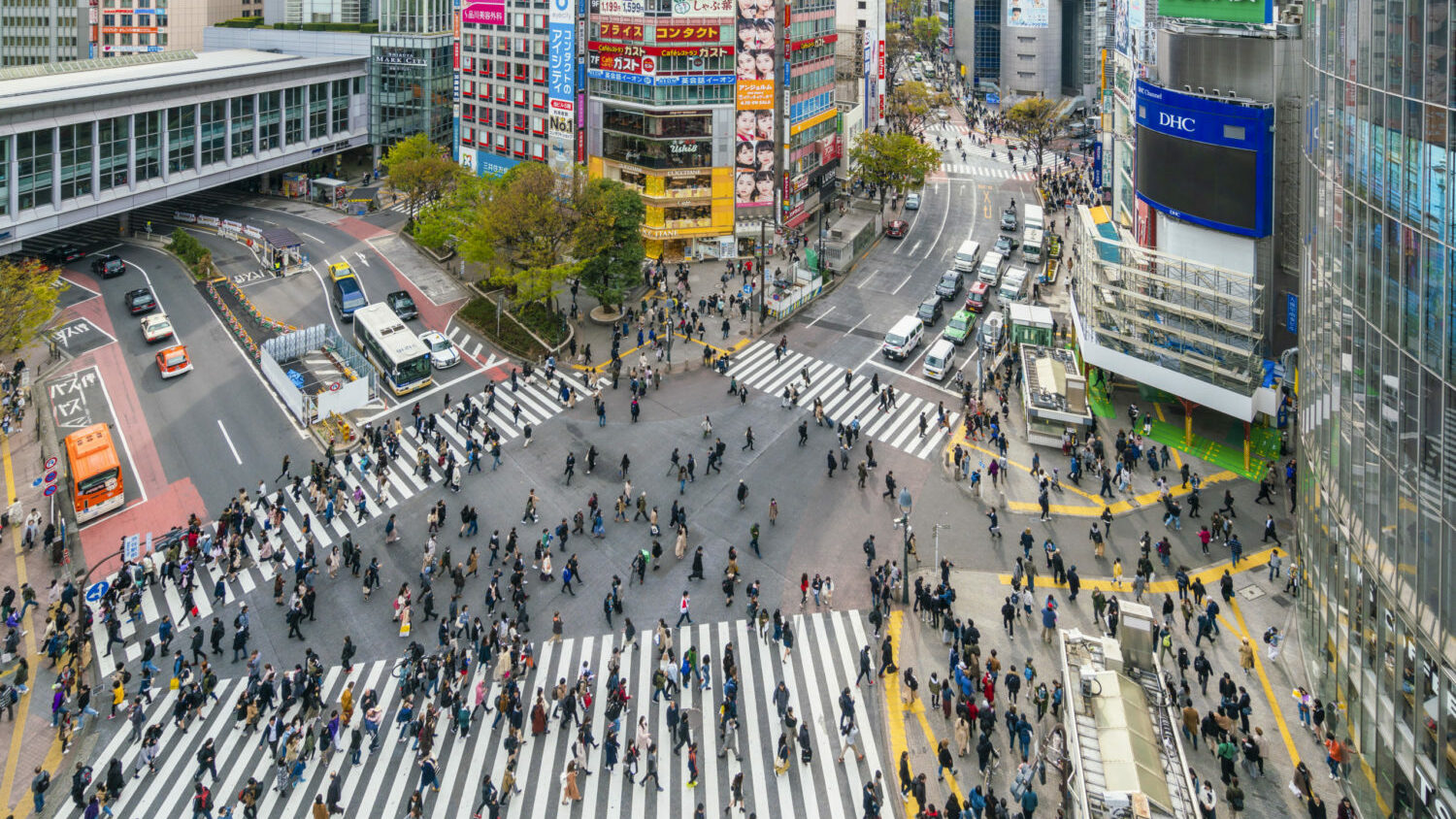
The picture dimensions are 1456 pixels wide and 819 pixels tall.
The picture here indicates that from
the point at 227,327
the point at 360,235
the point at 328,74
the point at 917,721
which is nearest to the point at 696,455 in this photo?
the point at 917,721

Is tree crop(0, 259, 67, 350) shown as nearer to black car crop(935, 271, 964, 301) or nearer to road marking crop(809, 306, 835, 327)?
road marking crop(809, 306, 835, 327)

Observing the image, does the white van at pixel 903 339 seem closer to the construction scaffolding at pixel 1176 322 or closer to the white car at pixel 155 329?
the construction scaffolding at pixel 1176 322

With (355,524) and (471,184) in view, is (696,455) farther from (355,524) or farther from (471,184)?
(471,184)

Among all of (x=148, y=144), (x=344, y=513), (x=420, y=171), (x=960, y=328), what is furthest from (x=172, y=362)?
(x=960, y=328)

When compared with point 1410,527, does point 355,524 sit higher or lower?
lower

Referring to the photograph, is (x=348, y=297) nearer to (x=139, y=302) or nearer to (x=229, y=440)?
(x=139, y=302)
